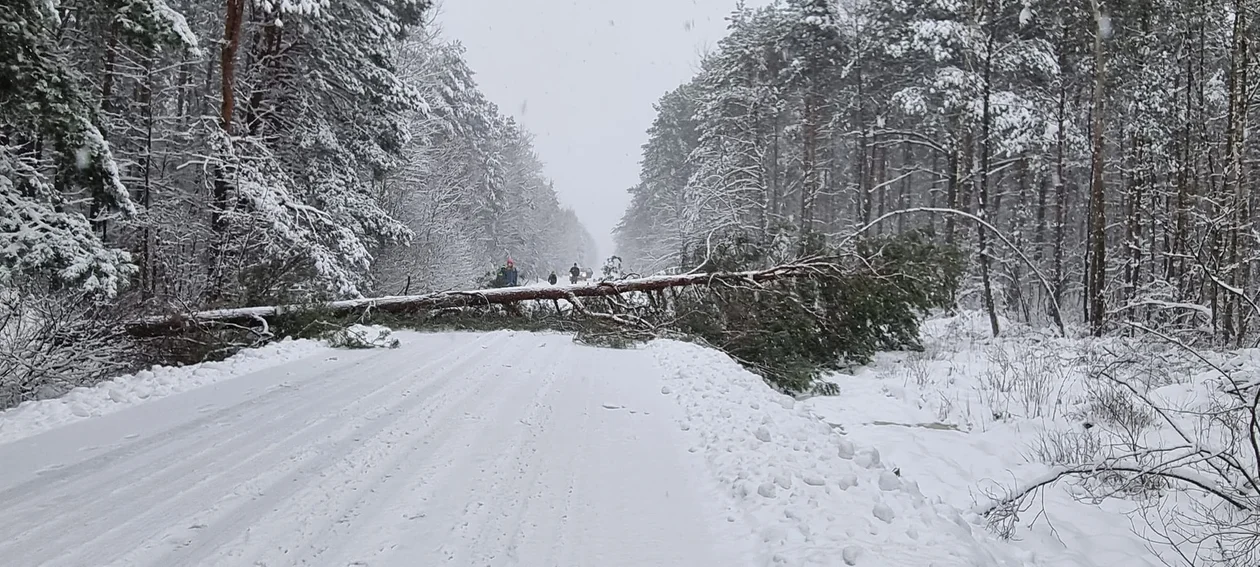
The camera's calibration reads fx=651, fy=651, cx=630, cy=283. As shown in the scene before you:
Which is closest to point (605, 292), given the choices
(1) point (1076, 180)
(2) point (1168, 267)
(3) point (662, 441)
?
Answer: (3) point (662, 441)

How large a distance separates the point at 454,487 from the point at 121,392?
3.77m

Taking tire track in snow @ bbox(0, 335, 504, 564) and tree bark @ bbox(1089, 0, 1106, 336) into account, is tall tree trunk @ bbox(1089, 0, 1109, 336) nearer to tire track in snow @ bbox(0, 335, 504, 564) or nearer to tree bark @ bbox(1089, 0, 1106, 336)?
tree bark @ bbox(1089, 0, 1106, 336)

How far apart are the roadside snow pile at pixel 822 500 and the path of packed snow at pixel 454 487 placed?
0.05 ft

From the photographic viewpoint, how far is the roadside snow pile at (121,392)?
471 cm

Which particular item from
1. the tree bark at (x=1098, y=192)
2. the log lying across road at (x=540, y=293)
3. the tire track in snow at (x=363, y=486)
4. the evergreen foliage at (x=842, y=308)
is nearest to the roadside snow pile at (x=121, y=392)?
the tire track in snow at (x=363, y=486)

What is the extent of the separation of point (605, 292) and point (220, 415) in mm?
8041

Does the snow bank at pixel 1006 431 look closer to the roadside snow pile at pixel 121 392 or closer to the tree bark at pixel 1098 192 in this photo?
the tree bark at pixel 1098 192

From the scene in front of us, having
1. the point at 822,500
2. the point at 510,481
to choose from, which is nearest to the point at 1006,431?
the point at 822,500

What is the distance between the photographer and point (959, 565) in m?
3.04

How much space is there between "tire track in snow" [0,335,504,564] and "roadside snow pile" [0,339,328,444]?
2.98ft

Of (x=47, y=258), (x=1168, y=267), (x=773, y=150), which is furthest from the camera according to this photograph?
(x=773, y=150)

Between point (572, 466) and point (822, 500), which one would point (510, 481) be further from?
point (822, 500)

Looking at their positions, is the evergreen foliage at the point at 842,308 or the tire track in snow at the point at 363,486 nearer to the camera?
the tire track in snow at the point at 363,486

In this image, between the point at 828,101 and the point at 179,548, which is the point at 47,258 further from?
the point at 828,101
